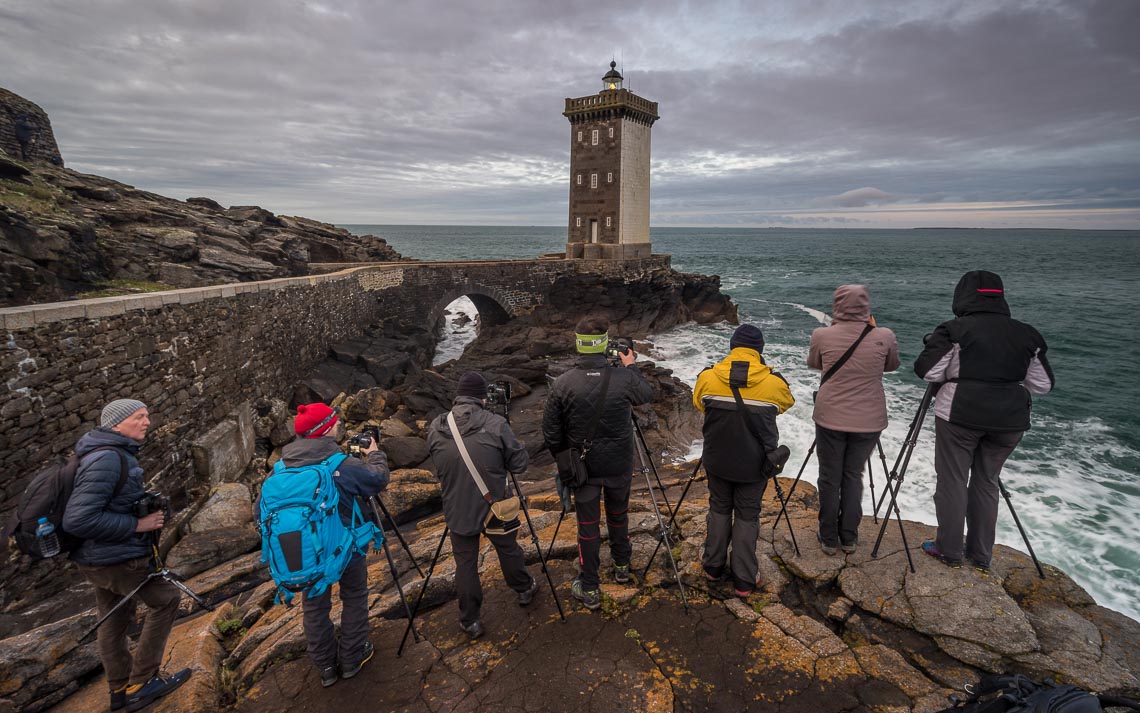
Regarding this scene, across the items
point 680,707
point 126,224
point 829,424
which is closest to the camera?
point 680,707

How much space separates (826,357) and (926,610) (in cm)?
200

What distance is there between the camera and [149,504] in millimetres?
3543

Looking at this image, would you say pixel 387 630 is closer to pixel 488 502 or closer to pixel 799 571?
pixel 488 502

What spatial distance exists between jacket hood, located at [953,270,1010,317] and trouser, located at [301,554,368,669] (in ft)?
15.5

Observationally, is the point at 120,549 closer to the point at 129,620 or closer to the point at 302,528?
the point at 129,620

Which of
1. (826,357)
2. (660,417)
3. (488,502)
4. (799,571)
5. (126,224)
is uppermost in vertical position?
(126,224)

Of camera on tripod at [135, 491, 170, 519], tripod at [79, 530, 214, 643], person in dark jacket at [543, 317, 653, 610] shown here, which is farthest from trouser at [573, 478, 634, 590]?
camera on tripod at [135, 491, 170, 519]

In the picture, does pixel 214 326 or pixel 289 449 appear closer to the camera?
pixel 289 449

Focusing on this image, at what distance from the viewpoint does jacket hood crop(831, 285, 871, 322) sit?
4219 mm

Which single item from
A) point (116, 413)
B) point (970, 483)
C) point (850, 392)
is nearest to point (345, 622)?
point (116, 413)

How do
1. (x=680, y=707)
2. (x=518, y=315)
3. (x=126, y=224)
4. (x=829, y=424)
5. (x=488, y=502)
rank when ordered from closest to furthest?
1. (x=680, y=707)
2. (x=488, y=502)
3. (x=829, y=424)
4. (x=126, y=224)
5. (x=518, y=315)

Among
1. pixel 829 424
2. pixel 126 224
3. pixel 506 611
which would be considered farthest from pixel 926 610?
pixel 126 224

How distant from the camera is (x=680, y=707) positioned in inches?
127

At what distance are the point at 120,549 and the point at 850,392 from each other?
211 inches
